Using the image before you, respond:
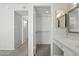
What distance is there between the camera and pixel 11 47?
4.64 metres

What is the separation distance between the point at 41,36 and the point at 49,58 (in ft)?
12.1

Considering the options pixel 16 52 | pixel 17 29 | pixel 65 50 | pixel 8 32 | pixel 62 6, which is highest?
pixel 62 6

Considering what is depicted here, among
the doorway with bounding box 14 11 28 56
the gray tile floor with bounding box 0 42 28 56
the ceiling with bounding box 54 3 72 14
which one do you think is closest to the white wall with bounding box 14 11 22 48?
the doorway with bounding box 14 11 28 56

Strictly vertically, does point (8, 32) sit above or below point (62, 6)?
below

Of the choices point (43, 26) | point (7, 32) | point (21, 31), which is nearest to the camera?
point (7, 32)

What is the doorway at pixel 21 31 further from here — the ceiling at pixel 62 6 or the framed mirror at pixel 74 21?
the framed mirror at pixel 74 21

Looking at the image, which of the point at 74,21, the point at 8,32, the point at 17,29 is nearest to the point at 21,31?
the point at 17,29

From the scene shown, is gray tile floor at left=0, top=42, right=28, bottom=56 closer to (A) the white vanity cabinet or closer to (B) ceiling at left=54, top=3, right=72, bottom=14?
(A) the white vanity cabinet

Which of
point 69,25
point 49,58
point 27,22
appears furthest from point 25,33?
point 49,58

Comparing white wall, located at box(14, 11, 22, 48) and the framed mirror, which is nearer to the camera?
the framed mirror

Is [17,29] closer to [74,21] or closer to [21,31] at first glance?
[21,31]

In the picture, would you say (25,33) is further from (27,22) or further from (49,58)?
(49,58)

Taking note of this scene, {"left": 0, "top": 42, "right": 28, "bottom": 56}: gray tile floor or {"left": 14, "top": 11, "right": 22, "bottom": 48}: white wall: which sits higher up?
{"left": 14, "top": 11, "right": 22, "bottom": 48}: white wall

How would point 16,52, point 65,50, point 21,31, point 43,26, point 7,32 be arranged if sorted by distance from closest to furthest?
point 65,50, point 16,52, point 7,32, point 21,31, point 43,26
